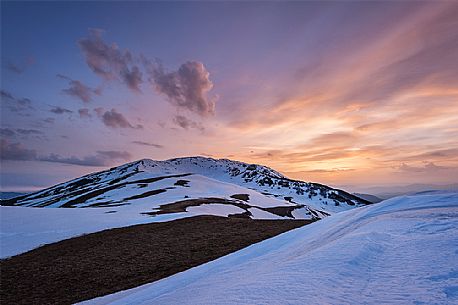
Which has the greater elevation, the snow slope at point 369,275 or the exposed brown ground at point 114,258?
the snow slope at point 369,275

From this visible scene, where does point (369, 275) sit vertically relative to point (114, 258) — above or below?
above

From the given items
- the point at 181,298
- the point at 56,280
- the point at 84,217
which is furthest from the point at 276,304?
the point at 84,217

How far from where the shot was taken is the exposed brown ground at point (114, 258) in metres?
13.5

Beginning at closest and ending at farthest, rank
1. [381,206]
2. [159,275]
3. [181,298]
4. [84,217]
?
[181,298] → [381,206] → [159,275] → [84,217]

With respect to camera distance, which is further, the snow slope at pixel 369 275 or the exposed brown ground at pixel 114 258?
the exposed brown ground at pixel 114 258

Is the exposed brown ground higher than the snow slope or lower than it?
lower

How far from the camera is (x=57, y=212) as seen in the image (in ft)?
111

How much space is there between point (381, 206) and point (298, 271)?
857 cm

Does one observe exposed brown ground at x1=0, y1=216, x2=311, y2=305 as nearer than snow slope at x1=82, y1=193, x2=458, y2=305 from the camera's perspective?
No

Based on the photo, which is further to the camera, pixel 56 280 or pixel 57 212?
pixel 57 212

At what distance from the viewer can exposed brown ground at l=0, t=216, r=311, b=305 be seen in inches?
531

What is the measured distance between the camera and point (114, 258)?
57.6ft

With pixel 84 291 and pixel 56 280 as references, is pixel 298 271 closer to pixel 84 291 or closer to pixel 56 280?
pixel 84 291

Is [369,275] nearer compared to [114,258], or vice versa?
[369,275]
